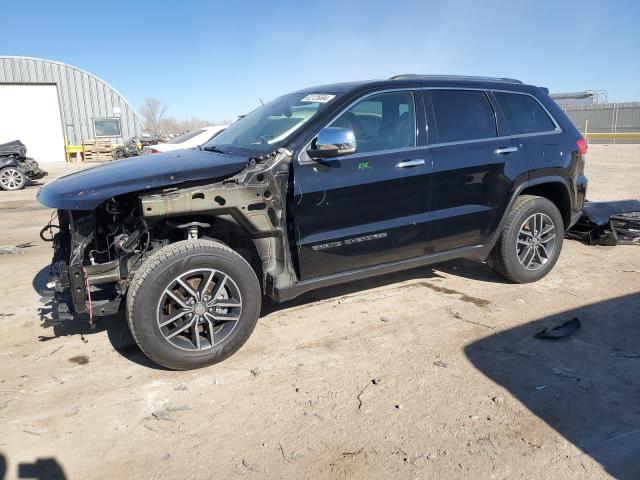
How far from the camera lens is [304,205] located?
144 inches

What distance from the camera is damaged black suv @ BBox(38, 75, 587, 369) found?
3.35 meters

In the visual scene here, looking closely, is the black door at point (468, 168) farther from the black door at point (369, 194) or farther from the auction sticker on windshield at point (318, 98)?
the auction sticker on windshield at point (318, 98)

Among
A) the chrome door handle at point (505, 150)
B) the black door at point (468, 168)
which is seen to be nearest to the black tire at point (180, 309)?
the black door at point (468, 168)

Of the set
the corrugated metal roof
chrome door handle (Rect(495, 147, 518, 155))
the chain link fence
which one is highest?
the corrugated metal roof

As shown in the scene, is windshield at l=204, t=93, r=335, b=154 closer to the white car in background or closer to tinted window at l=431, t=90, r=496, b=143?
tinted window at l=431, t=90, r=496, b=143

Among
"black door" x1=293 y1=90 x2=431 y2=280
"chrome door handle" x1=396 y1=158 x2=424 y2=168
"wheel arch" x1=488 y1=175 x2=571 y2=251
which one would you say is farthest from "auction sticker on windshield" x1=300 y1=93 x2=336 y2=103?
"wheel arch" x1=488 y1=175 x2=571 y2=251

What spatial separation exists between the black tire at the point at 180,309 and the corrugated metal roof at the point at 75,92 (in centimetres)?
2772

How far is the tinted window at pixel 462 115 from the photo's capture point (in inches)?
170

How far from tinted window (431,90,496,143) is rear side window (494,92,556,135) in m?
0.22

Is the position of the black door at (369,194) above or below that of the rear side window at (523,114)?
below

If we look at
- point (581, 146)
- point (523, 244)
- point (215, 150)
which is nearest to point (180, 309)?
point (215, 150)

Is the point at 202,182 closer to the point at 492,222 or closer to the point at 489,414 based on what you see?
the point at 489,414

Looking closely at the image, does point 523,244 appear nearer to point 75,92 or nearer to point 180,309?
point 180,309

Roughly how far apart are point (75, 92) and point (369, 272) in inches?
1115
